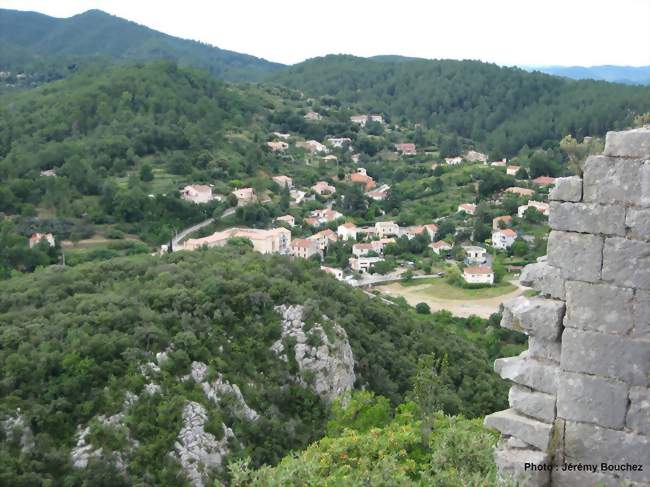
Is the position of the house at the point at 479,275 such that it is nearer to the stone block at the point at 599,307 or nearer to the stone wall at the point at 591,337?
the stone wall at the point at 591,337

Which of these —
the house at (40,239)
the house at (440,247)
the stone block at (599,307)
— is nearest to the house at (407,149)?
the house at (440,247)

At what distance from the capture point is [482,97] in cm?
10281

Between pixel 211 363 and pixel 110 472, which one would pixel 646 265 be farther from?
pixel 211 363

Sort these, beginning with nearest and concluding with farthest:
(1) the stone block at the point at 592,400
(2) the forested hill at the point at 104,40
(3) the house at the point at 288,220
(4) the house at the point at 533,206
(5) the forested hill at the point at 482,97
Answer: (1) the stone block at the point at 592,400, (3) the house at the point at 288,220, (4) the house at the point at 533,206, (5) the forested hill at the point at 482,97, (2) the forested hill at the point at 104,40

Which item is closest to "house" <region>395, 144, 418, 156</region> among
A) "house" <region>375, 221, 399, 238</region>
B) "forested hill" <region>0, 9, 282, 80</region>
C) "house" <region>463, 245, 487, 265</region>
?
"house" <region>375, 221, 399, 238</region>

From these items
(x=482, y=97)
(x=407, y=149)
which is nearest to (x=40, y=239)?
(x=407, y=149)

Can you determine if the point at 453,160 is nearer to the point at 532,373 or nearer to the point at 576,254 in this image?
the point at 532,373

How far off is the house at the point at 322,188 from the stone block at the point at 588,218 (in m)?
56.7

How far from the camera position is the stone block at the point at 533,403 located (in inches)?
176

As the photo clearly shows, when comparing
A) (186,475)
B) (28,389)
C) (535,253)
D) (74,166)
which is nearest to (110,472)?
(186,475)

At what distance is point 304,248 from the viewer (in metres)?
46.4

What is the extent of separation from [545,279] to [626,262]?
486 mm

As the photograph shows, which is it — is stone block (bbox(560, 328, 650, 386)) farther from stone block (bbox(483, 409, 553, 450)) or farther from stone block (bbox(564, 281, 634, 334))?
stone block (bbox(483, 409, 553, 450))

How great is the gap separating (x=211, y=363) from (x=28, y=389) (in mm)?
3986
